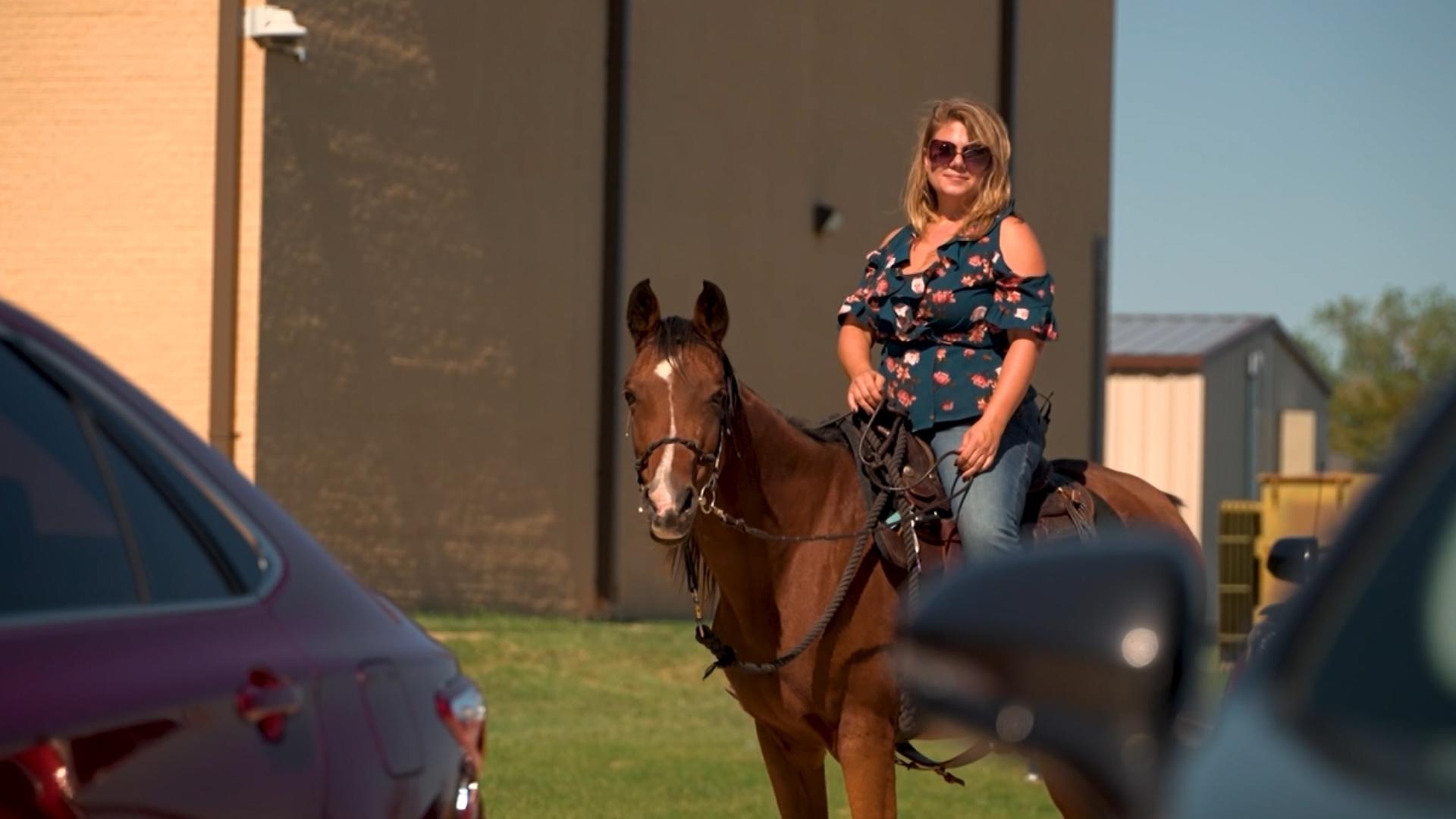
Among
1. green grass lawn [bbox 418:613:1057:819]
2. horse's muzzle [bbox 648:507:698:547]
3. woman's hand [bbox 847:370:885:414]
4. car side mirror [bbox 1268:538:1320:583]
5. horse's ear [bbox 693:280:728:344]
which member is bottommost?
green grass lawn [bbox 418:613:1057:819]

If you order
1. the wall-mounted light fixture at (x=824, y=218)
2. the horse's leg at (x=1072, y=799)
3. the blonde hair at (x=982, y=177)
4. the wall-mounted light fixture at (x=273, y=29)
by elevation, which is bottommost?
the horse's leg at (x=1072, y=799)

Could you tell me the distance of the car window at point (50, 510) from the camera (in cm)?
352

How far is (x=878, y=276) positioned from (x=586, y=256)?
15.6 meters

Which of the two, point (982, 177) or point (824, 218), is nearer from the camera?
point (982, 177)

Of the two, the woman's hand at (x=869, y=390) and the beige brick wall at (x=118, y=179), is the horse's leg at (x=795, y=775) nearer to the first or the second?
the woman's hand at (x=869, y=390)

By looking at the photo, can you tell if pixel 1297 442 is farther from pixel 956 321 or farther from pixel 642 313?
pixel 642 313

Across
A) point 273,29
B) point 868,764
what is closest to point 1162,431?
point 273,29

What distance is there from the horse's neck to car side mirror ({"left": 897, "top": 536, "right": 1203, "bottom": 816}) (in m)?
5.69

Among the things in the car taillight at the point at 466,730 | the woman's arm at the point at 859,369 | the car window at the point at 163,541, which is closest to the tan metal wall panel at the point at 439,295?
the woman's arm at the point at 859,369

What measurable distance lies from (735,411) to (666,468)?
0.51m

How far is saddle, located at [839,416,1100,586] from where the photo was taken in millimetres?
8062

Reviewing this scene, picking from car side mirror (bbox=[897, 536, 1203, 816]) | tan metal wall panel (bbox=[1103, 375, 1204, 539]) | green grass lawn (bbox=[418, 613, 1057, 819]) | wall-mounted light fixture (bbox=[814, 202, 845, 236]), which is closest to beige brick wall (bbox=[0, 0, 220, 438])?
green grass lawn (bbox=[418, 613, 1057, 819])

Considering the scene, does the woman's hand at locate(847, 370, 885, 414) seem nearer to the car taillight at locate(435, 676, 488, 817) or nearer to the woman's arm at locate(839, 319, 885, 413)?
the woman's arm at locate(839, 319, 885, 413)

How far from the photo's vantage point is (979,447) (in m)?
7.97
